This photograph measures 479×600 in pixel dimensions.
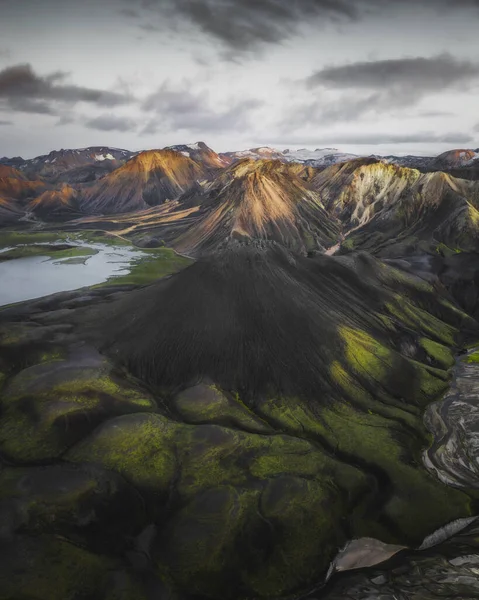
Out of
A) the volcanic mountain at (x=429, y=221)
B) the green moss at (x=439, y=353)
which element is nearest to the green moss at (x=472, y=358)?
the green moss at (x=439, y=353)

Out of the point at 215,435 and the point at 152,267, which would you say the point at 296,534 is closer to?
the point at 215,435

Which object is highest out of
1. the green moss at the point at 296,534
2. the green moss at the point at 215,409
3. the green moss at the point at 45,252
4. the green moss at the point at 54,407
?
the green moss at the point at 45,252

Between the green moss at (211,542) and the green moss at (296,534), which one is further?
the green moss at (296,534)

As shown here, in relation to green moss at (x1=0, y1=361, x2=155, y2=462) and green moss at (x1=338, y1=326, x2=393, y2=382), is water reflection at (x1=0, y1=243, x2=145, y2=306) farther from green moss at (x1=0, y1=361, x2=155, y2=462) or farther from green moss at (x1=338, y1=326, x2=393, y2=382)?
green moss at (x1=338, y1=326, x2=393, y2=382)

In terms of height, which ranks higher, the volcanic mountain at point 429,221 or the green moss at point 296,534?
the volcanic mountain at point 429,221

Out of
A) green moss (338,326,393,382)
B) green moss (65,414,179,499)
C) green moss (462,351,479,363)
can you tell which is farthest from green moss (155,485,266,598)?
green moss (462,351,479,363)

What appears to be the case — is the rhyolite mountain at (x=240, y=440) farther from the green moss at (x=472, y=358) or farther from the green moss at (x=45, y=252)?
the green moss at (x=45, y=252)
